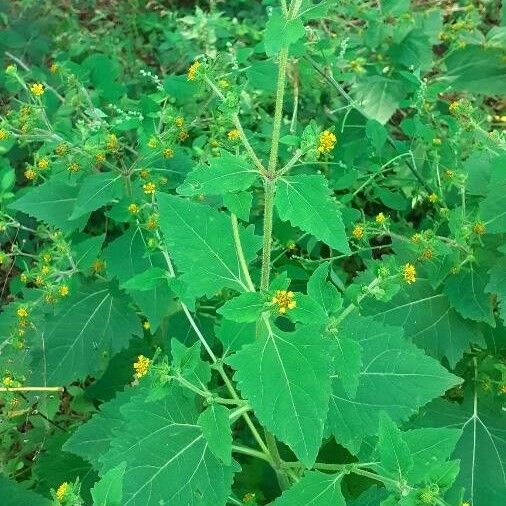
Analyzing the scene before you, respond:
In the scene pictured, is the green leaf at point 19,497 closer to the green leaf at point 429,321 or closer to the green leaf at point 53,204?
the green leaf at point 53,204

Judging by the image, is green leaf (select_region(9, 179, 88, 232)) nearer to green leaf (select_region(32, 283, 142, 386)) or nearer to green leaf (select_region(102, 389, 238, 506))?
green leaf (select_region(32, 283, 142, 386))

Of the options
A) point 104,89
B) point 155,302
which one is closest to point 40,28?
point 104,89

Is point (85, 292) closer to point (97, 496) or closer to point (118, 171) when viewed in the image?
point (118, 171)

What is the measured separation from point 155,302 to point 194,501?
854mm

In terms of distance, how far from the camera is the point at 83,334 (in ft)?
9.40

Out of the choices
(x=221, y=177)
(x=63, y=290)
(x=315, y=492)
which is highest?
(x=221, y=177)

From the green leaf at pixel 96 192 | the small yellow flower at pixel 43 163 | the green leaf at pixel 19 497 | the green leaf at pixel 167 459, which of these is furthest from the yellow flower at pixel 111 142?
the green leaf at pixel 19 497

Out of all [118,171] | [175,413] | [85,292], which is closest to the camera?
[175,413]

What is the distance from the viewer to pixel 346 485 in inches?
100.0

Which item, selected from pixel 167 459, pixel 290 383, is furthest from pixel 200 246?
pixel 167 459

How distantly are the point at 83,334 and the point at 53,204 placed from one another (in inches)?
21.1

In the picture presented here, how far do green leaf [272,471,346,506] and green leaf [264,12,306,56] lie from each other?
110 cm

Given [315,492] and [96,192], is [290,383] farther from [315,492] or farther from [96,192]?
[96,192]

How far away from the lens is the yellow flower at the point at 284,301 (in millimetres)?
1794
